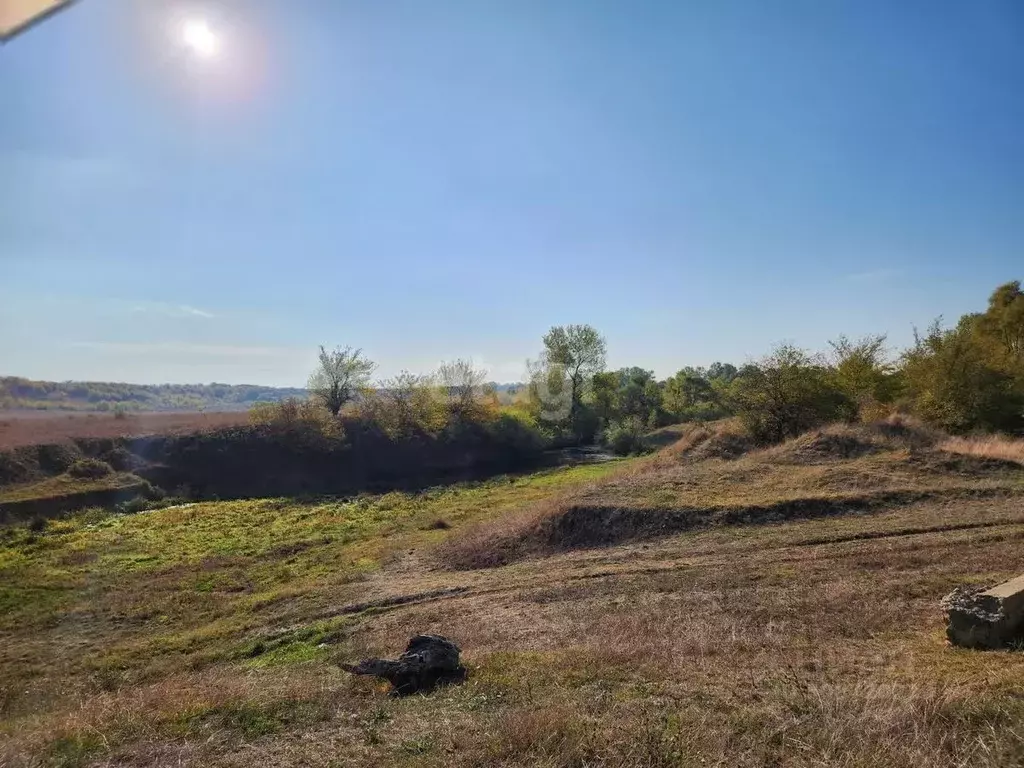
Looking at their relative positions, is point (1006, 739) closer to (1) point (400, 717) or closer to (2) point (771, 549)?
(1) point (400, 717)

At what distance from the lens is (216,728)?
6.62 m

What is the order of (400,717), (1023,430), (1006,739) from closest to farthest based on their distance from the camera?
(1006,739) → (400,717) → (1023,430)

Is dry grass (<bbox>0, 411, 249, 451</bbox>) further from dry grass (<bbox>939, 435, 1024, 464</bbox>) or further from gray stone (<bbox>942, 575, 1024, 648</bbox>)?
dry grass (<bbox>939, 435, 1024, 464</bbox>)

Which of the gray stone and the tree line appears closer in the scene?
the gray stone

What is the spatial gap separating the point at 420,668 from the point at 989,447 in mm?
29855

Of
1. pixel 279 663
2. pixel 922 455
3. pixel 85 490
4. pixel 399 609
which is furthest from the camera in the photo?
pixel 85 490

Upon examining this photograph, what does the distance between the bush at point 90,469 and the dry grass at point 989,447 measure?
2140 inches

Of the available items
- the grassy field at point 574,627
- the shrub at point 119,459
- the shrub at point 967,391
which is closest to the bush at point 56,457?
the shrub at point 119,459

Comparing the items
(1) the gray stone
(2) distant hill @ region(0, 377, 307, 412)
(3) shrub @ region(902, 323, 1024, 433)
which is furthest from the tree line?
(1) the gray stone

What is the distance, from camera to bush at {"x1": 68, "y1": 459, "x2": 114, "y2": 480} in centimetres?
4191

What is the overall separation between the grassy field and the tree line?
6.93 meters

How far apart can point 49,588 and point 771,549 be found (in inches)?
1009

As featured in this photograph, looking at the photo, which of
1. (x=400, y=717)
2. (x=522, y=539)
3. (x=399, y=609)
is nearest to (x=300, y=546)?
(x=522, y=539)

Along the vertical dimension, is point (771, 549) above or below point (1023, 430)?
below
